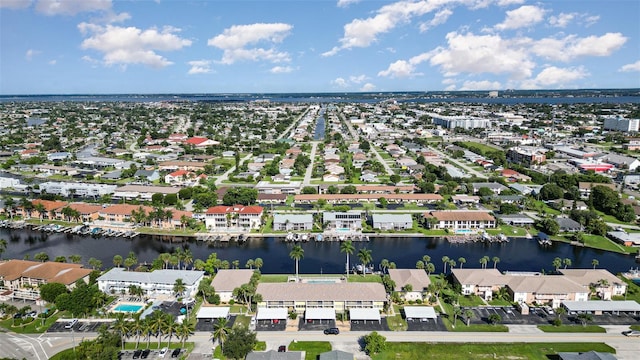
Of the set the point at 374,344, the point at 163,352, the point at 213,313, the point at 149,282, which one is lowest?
the point at 163,352

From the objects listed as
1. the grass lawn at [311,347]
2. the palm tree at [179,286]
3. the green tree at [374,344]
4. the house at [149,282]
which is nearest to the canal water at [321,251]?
the house at [149,282]

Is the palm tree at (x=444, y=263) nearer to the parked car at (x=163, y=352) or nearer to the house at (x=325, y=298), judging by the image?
the house at (x=325, y=298)

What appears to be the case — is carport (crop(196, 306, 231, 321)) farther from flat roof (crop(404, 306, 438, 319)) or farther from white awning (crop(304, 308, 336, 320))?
flat roof (crop(404, 306, 438, 319))

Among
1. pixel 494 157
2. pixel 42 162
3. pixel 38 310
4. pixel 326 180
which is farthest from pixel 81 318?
pixel 494 157

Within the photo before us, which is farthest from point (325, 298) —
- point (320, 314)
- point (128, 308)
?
point (128, 308)

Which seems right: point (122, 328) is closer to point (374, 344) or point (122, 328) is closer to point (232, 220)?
point (374, 344)

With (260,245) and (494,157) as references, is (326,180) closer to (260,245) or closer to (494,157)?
(260,245)
